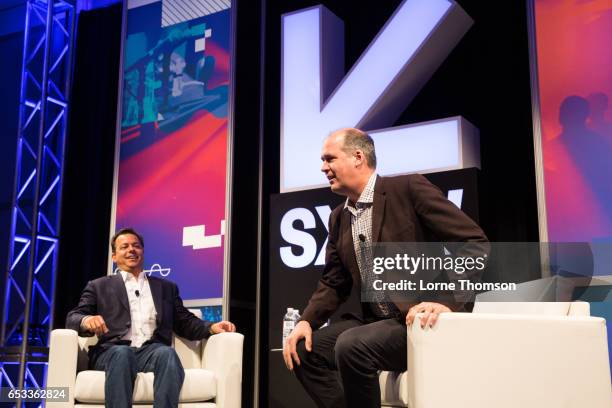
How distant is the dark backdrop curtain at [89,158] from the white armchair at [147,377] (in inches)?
96.8

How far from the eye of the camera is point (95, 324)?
3.49 m

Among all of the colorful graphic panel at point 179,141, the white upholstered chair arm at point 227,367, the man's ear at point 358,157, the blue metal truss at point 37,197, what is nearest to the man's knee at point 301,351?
the man's ear at point 358,157

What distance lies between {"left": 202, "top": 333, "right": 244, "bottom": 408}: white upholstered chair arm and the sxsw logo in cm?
154

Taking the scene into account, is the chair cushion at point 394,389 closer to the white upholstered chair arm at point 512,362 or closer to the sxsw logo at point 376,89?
the white upholstered chair arm at point 512,362

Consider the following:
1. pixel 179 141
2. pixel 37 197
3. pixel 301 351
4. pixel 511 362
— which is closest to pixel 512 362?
pixel 511 362

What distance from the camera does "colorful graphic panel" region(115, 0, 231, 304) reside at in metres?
5.44

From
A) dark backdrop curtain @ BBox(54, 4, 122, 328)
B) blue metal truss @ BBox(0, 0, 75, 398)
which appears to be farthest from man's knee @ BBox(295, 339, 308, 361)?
dark backdrop curtain @ BBox(54, 4, 122, 328)

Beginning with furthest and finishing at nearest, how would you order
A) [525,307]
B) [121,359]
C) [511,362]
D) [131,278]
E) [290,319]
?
[290,319], [131,278], [121,359], [525,307], [511,362]

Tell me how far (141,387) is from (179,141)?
2652 millimetres

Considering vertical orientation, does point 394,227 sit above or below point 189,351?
above

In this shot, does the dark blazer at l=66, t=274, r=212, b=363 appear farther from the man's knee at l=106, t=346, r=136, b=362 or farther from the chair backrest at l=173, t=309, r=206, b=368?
the man's knee at l=106, t=346, r=136, b=362

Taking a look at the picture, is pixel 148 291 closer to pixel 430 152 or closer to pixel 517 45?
pixel 430 152

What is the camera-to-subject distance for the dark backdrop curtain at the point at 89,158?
6.05 metres

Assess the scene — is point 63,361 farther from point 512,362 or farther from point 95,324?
point 512,362
